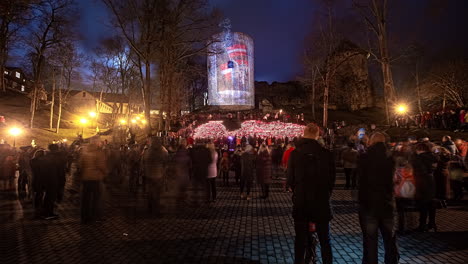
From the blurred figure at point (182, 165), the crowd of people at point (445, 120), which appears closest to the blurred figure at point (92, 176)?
the blurred figure at point (182, 165)

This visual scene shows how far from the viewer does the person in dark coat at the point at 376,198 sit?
3582mm

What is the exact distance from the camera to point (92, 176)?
22.8ft

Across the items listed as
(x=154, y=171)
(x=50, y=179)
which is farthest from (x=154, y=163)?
(x=50, y=179)

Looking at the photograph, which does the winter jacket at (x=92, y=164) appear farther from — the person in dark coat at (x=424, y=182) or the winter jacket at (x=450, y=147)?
the winter jacket at (x=450, y=147)

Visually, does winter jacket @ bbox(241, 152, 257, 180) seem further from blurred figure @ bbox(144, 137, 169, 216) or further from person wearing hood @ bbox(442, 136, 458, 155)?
person wearing hood @ bbox(442, 136, 458, 155)

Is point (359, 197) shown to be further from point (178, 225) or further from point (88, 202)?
point (88, 202)

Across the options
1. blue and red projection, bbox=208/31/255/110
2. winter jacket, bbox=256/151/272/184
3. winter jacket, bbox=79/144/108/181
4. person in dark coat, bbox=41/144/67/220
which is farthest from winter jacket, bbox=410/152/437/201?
blue and red projection, bbox=208/31/255/110

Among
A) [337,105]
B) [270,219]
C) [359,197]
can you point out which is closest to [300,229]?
[359,197]

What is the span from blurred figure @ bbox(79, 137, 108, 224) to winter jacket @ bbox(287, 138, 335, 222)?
5.34 metres

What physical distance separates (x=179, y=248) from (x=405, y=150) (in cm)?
677

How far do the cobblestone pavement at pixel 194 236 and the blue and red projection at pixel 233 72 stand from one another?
3509cm

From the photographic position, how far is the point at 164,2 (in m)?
19.9

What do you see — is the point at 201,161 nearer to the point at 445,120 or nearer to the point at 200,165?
the point at 200,165

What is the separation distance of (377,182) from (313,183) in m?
0.86
